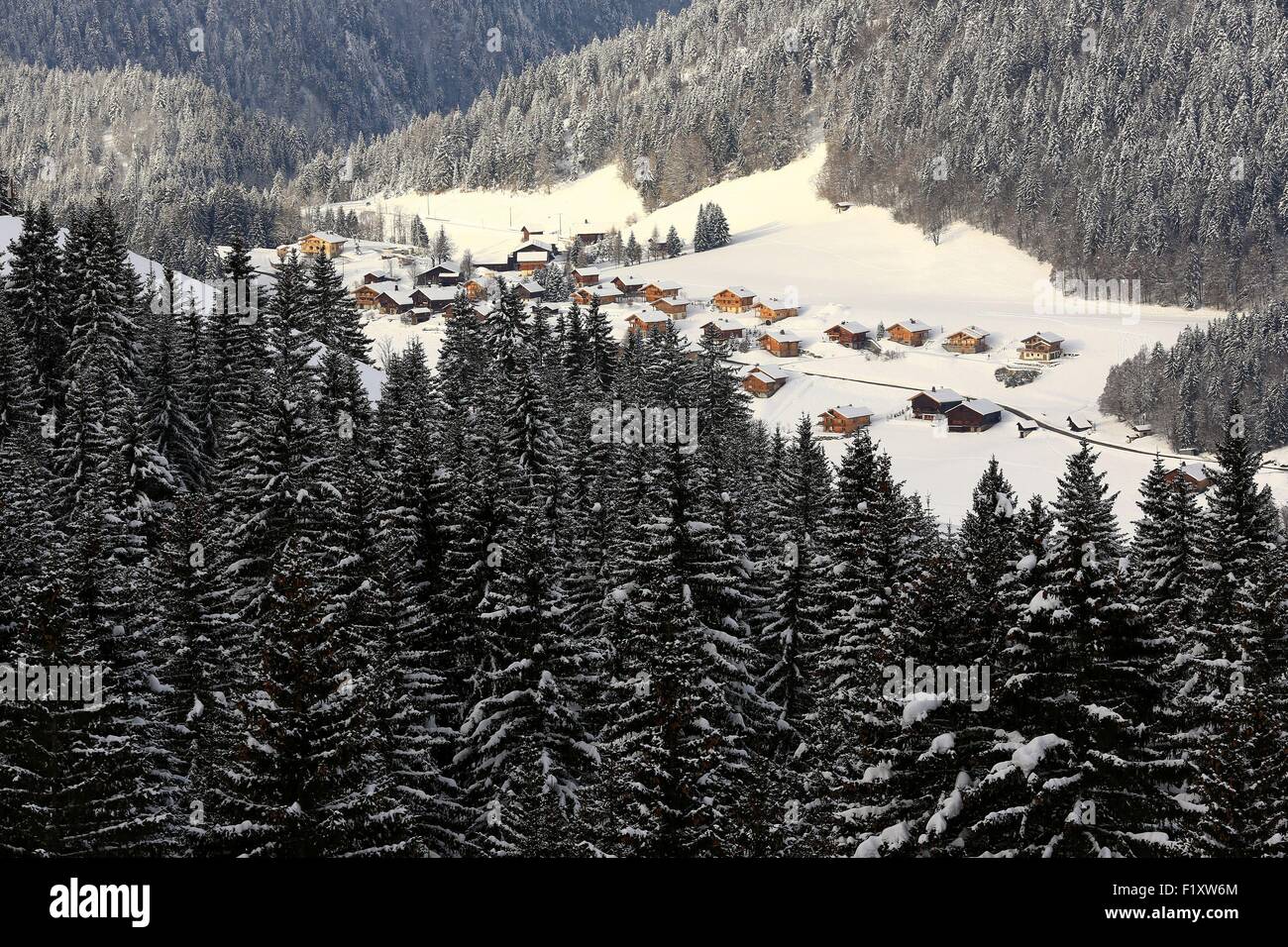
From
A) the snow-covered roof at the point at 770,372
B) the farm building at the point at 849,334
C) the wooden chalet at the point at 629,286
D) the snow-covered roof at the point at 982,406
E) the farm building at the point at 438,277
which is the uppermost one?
the farm building at the point at 438,277

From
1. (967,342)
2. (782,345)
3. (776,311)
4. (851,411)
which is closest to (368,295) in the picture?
(776,311)

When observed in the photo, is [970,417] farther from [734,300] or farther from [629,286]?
[629,286]

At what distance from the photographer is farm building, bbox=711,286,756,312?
177 meters

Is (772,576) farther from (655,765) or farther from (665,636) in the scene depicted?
(655,765)

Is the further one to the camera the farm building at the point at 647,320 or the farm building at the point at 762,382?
the farm building at the point at 647,320

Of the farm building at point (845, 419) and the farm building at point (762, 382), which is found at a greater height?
the farm building at point (762, 382)

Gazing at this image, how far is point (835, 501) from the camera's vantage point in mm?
36156

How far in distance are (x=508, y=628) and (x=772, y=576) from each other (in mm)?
10516

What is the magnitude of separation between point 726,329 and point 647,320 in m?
11.8

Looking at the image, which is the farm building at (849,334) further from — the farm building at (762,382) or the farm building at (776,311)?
the farm building at (762,382)

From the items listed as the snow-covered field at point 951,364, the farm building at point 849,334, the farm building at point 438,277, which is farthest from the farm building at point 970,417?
the farm building at point 438,277

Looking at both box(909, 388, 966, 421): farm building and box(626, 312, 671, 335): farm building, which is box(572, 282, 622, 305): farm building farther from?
box(909, 388, 966, 421): farm building

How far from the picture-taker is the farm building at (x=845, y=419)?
127 m

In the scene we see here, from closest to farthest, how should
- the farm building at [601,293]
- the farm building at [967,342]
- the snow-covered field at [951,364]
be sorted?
1. the snow-covered field at [951,364]
2. the farm building at [967,342]
3. the farm building at [601,293]
